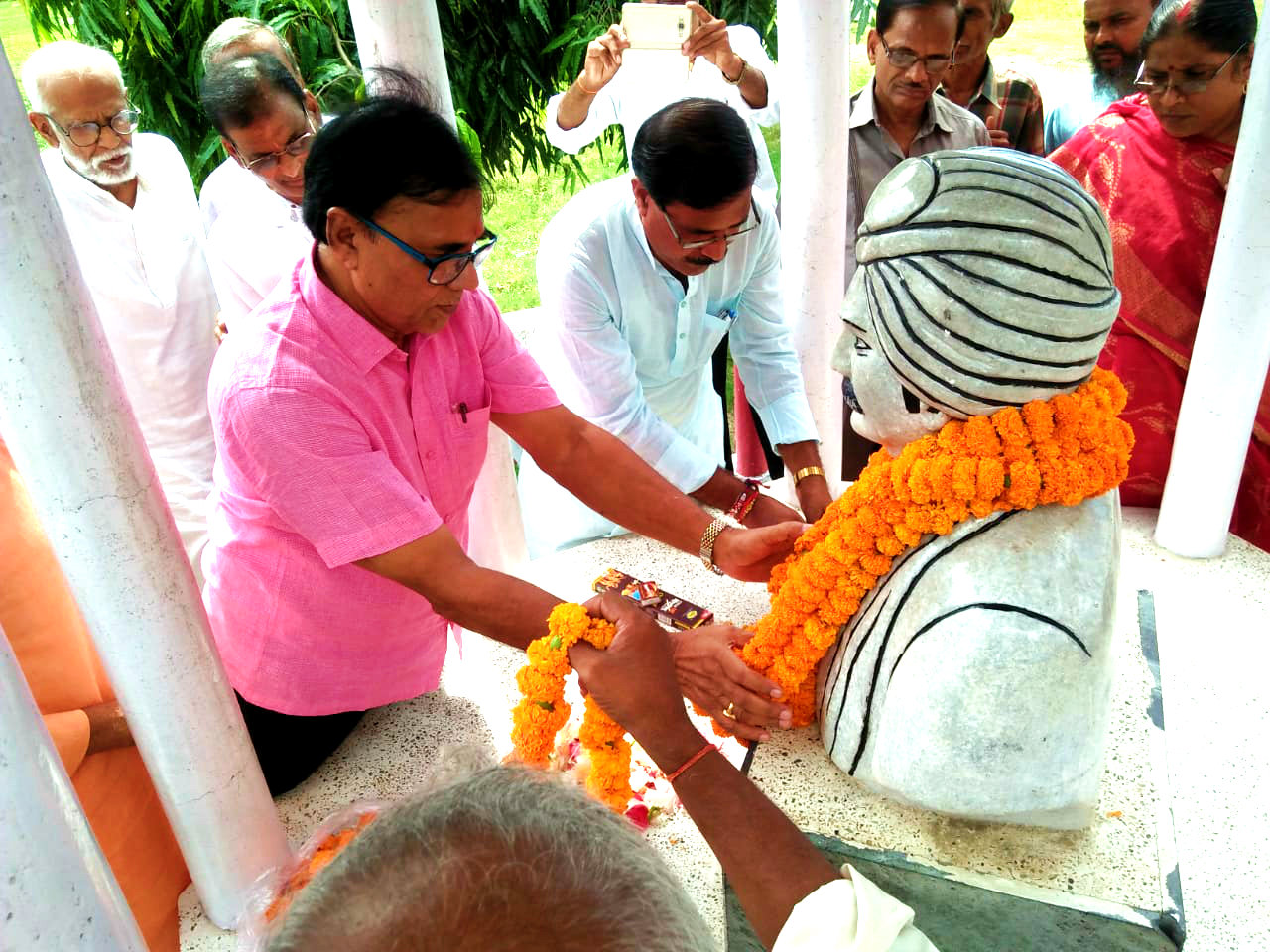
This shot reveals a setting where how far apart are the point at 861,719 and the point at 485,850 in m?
1.06

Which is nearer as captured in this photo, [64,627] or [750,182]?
[64,627]

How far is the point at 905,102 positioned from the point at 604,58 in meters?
0.94

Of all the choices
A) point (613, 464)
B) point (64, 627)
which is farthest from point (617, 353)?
point (64, 627)

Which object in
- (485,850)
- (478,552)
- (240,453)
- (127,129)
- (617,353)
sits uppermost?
(127,129)

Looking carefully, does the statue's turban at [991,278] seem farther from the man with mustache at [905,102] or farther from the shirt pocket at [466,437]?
the man with mustache at [905,102]

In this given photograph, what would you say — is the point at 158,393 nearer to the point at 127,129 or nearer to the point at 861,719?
the point at 127,129

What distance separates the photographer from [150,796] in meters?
2.01

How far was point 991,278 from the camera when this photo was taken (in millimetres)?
1454

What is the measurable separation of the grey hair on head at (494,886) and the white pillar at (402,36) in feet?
6.32

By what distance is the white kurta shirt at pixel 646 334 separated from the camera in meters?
2.52

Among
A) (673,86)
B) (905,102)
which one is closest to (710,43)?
(673,86)

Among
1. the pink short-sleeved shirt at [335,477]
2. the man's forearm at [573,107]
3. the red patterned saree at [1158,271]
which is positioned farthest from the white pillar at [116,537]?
the red patterned saree at [1158,271]

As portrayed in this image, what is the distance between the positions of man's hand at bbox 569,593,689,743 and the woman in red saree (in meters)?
1.87

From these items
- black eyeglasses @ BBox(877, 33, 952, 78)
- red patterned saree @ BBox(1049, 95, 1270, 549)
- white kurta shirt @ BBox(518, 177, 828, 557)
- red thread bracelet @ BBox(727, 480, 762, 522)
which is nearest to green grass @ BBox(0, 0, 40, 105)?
white kurta shirt @ BBox(518, 177, 828, 557)
